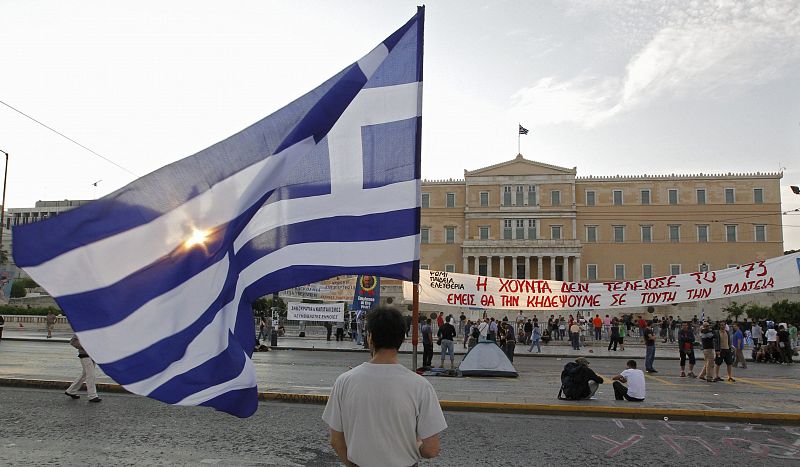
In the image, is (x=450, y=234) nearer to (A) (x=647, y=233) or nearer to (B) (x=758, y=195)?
(A) (x=647, y=233)

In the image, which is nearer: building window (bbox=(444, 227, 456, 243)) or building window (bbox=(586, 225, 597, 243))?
building window (bbox=(586, 225, 597, 243))

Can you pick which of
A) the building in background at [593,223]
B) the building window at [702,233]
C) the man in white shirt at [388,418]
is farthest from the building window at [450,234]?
the man in white shirt at [388,418]

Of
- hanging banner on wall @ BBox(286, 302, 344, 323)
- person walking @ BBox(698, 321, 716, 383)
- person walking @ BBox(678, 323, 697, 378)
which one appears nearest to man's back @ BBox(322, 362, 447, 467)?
person walking @ BBox(698, 321, 716, 383)

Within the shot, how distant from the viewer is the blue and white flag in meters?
3.48

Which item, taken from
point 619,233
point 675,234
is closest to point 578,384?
point 619,233

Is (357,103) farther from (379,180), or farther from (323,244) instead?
(323,244)

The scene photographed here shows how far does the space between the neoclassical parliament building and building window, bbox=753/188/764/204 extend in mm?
112

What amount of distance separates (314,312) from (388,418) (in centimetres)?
2467

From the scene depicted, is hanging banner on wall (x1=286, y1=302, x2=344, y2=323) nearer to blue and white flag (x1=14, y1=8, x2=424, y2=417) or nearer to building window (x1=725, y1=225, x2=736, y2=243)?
blue and white flag (x1=14, y1=8, x2=424, y2=417)

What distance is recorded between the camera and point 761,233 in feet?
236

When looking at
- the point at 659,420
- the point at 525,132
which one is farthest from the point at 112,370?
the point at 525,132

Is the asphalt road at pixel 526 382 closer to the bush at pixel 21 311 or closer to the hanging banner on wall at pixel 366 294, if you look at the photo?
the hanging banner on wall at pixel 366 294

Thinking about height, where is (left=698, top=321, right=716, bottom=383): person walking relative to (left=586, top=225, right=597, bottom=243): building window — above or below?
below

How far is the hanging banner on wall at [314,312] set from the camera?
2681cm
